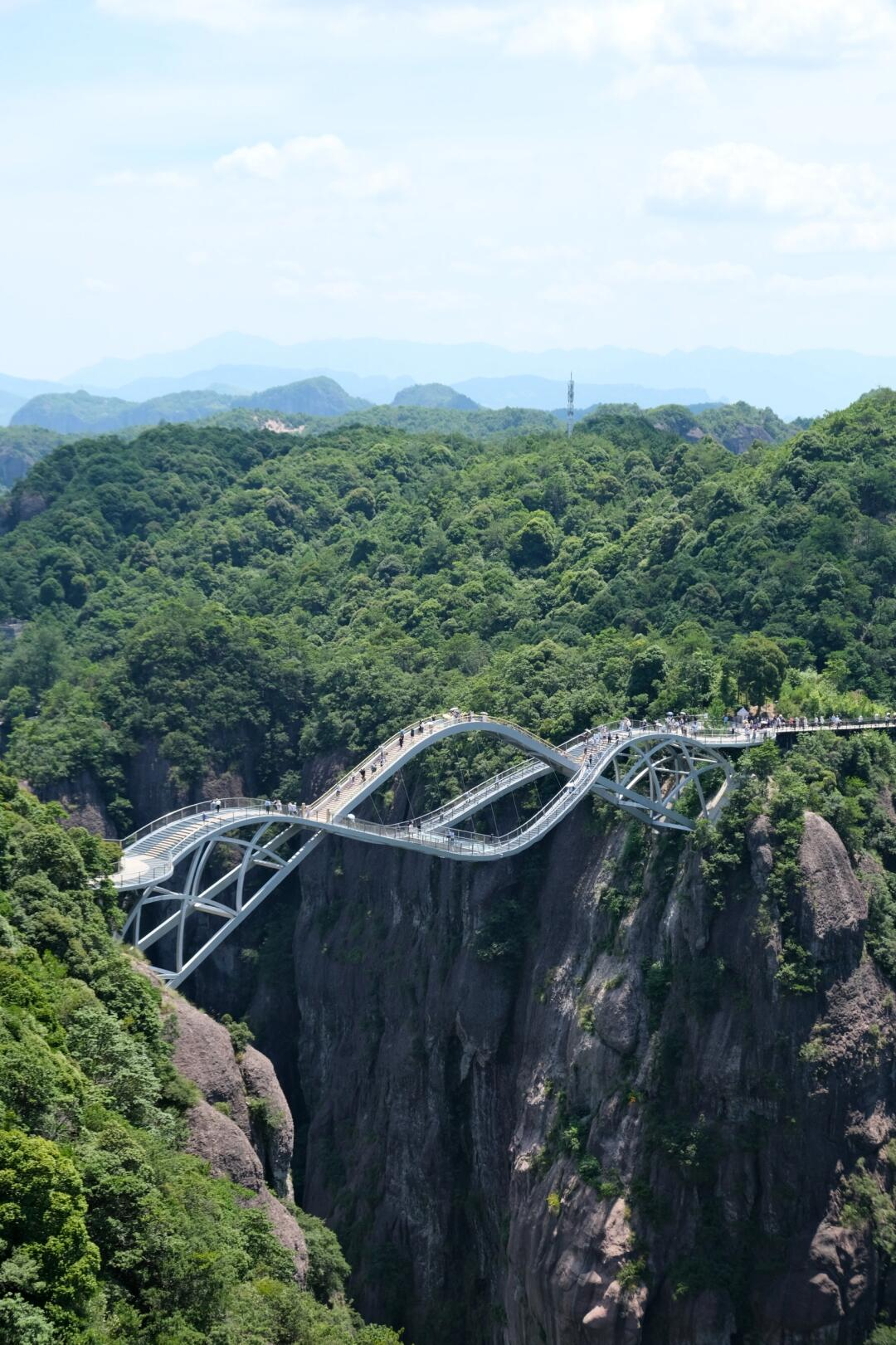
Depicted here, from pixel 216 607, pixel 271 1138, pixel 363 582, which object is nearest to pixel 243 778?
pixel 216 607

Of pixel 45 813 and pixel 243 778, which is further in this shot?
pixel 243 778

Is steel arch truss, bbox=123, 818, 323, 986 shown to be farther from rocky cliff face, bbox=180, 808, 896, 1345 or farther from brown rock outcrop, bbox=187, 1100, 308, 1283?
brown rock outcrop, bbox=187, 1100, 308, 1283

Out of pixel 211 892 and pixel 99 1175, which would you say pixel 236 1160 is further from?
pixel 211 892

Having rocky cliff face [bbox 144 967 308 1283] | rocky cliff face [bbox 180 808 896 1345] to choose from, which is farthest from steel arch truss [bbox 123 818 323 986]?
rocky cliff face [bbox 180 808 896 1345]

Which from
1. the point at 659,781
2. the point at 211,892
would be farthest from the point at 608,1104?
the point at 211,892

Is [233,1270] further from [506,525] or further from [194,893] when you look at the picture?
[506,525]

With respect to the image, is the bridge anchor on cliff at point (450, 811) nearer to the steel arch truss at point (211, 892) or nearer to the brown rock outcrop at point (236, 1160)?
the steel arch truss at point (211, 892)

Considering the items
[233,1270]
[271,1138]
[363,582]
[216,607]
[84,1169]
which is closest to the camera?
[84,1169]
